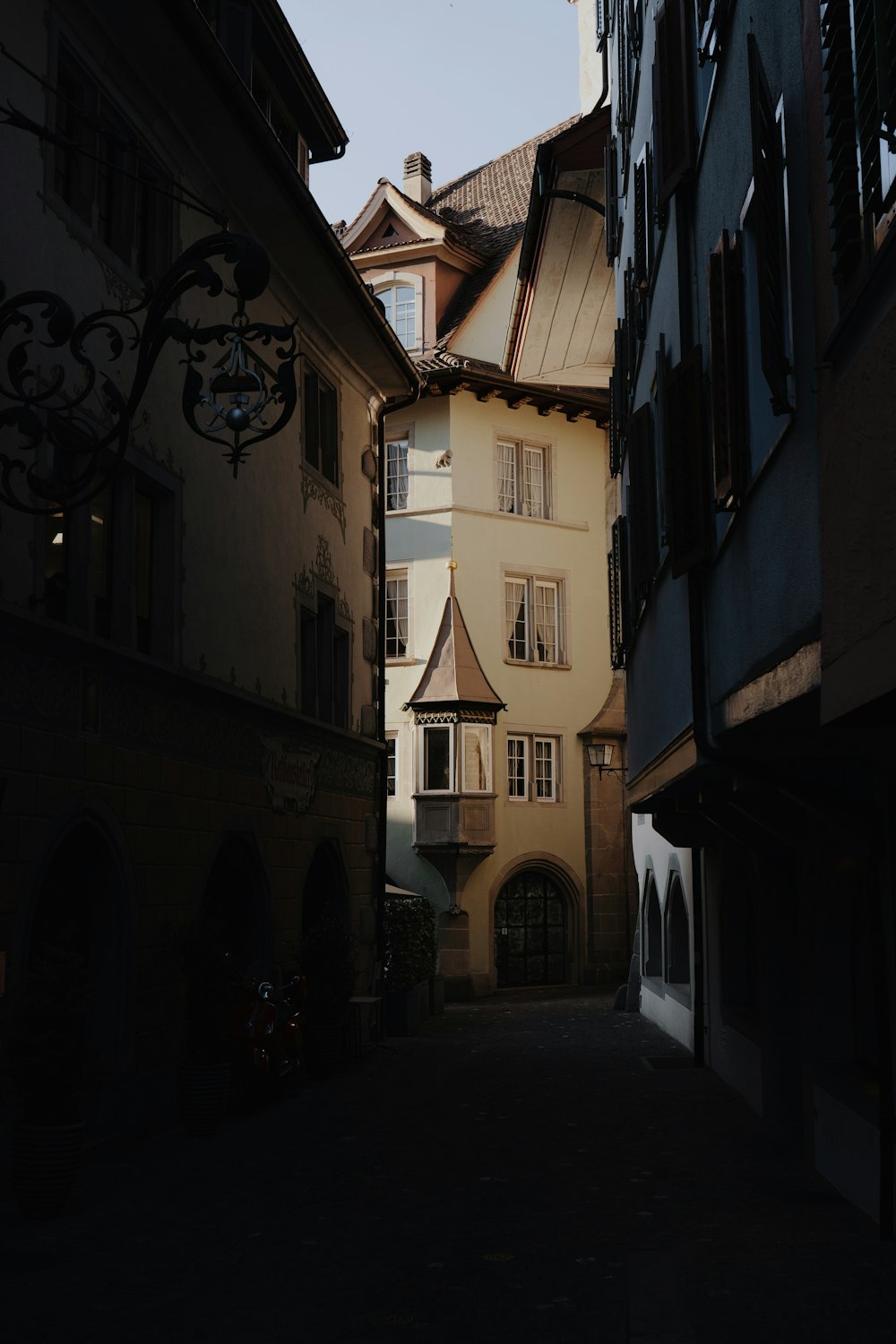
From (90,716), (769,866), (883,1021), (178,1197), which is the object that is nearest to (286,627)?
(90,716)

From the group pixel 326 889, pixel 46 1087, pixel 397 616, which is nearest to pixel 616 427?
pixel 326 889

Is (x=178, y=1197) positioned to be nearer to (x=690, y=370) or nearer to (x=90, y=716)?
(x=90, y=716)

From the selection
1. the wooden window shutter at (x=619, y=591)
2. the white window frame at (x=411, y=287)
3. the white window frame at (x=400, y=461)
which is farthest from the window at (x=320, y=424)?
the white window frame at (x=411, y=287)

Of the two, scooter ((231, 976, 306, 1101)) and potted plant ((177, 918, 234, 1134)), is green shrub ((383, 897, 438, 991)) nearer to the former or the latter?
scooter ((231, 976, 306, 1101))

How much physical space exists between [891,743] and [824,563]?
5.76 ft

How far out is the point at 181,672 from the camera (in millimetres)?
12750

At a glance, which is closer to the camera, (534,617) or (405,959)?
(405,959)

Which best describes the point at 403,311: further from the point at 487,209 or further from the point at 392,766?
the point at 392,766

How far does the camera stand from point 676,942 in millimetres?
20609

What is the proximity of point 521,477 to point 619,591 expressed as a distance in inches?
630

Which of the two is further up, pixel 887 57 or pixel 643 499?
pixel 643 499

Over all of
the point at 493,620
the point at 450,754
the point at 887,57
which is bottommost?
the point at 887,57

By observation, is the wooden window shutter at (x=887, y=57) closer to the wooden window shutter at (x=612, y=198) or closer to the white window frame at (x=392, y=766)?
the wooden window shutter at (x=612, y=198)

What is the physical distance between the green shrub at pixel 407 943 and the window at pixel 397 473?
10966 millimetres
